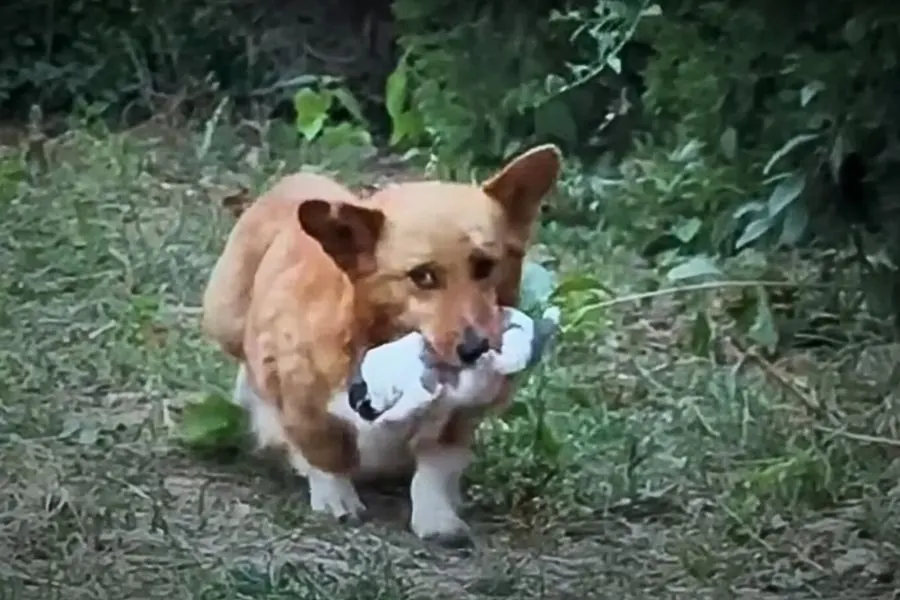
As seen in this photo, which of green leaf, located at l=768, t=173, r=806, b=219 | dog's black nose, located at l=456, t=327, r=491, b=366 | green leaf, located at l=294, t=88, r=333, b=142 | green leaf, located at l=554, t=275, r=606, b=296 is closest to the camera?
dog's black nose, located at l=456, t=327, r=491, b=366

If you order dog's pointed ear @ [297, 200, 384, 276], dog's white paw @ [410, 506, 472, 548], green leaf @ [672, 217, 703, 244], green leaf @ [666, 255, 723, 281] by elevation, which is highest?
dog's pointed ear @ [297, 200, 384, 276]

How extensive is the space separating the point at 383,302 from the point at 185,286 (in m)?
0.40

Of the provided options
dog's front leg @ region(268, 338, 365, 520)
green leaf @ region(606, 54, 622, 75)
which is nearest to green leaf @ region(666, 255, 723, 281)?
green leaf @ region(606, 54, 622, 75)

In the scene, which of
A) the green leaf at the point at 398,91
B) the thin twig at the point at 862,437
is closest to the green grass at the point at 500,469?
the thin twig at the point at 862,437

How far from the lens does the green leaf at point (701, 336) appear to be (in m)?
1.35

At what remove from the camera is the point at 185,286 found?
4.62 feet

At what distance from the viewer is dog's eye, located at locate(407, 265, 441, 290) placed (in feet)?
3.35

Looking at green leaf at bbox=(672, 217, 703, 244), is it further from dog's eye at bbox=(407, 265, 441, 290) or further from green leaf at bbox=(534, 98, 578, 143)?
dog's eye at bbox=(407, 265, 441, 290)

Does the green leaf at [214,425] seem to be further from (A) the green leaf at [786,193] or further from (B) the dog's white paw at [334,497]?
(A) the green leaf at [786,193]

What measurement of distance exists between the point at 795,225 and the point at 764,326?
17 cm

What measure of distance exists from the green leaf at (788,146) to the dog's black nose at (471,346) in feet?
1.96

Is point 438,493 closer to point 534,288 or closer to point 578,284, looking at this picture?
point 534,288

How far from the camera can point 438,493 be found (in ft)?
3.54

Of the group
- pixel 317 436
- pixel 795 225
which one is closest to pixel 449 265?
pixel 317 436
